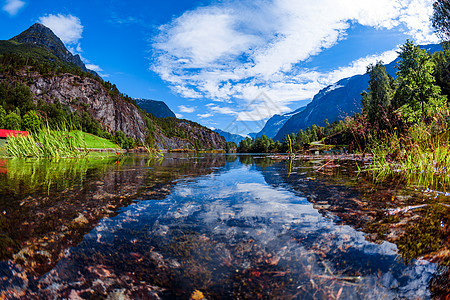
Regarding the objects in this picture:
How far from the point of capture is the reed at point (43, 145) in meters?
19.4

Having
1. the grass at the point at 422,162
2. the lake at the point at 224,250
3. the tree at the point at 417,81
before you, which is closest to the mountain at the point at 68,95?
the tree at the point at 417,81

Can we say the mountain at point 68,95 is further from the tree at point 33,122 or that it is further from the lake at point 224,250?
the lake at point 224,250

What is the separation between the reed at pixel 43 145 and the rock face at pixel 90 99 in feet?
463

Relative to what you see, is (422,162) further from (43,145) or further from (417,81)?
(417,81)

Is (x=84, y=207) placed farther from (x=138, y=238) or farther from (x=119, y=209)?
(x=138, y=238)

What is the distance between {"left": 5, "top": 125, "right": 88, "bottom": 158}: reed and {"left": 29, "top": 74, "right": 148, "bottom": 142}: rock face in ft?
463

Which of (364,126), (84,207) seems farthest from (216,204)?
(364,126)

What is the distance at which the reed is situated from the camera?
63.6ft

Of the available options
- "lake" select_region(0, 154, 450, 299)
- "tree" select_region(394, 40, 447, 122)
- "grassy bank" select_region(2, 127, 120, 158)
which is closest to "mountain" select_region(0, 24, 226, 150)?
"grassy bank" select_region(2, 127, 120, 158)

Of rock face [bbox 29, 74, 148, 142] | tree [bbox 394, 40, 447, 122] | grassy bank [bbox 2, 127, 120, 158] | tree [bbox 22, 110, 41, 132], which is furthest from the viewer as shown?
rock face [bbox 29, 74, 148, 142]

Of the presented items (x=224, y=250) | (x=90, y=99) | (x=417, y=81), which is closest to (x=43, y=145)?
(x=224, y=250)

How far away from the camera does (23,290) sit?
206 centimetres

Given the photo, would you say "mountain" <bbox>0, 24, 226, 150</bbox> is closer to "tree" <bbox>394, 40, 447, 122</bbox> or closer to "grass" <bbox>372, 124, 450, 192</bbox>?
"tree" <bbox>394, 40, 447, 122</bbox>

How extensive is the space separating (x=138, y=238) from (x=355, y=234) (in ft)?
11.5
